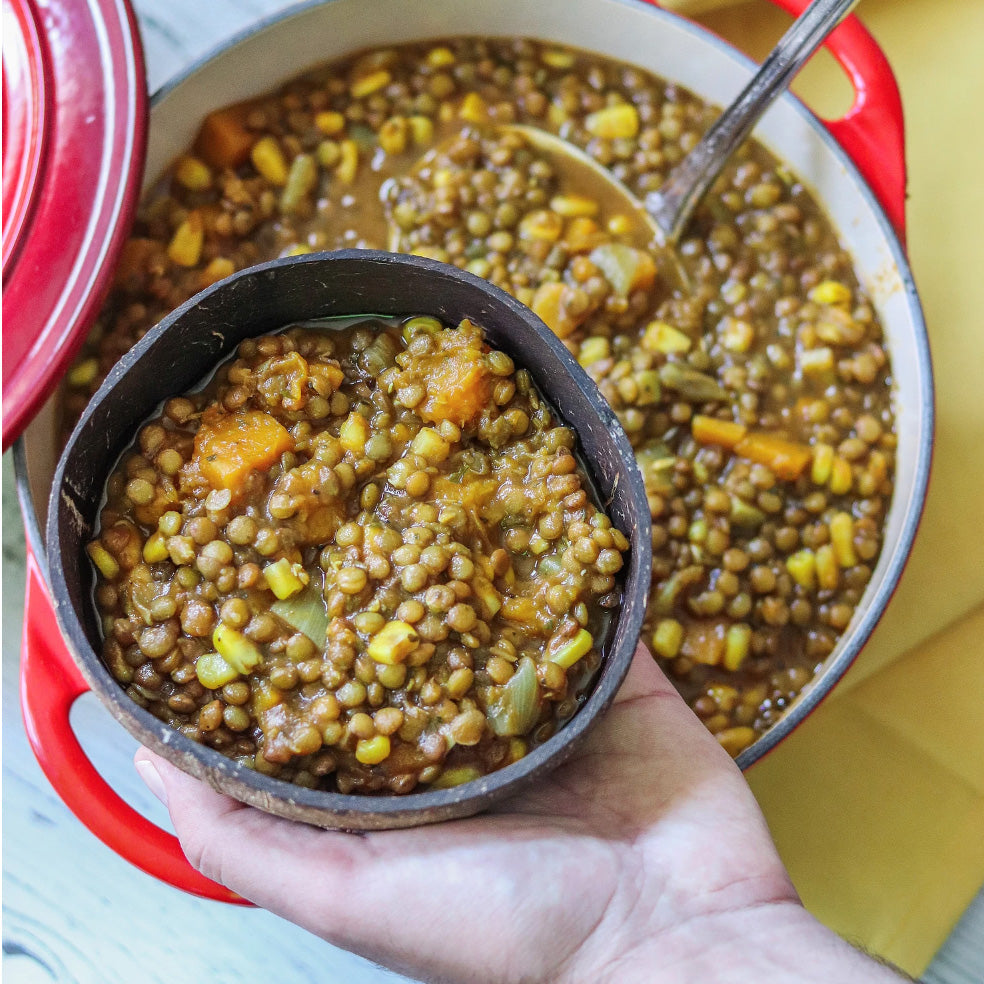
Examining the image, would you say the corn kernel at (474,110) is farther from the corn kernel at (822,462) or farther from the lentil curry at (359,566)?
the corn kernel at (822,462)

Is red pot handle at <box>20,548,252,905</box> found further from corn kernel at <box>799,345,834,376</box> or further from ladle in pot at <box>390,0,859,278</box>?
corn kernel at <box>799,345,834,376</box>

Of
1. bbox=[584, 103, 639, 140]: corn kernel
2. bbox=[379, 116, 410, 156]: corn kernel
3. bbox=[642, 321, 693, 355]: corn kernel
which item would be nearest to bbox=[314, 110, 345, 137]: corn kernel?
bbox=[379, 116, 410, 156]: corn kernel

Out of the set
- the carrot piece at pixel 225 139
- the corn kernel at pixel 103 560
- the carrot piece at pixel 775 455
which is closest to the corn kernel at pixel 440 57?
the carrot piece at pixel 225 139

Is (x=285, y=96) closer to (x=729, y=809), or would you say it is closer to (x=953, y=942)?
(x=729, y=809)

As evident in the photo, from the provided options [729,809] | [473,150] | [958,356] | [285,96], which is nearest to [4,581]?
[285,96]

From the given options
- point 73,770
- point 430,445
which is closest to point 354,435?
point 430,445

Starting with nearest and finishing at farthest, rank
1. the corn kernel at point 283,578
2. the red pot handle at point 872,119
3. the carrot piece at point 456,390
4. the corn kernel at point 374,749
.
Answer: the corn kernel at point 374,749 → the corn kernel at point 283,578 → the carrot piece at point 456,390 → the red pot handle at point 872,119

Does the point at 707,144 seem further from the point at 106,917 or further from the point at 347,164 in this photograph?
the point at 106,917
